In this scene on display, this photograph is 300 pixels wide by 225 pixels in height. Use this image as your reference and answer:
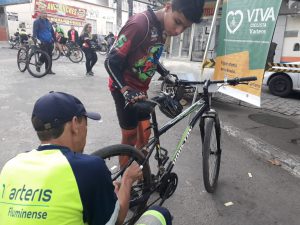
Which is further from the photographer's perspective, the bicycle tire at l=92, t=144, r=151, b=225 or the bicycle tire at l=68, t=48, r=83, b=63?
the bicycle tire at l=68, t=48, r=83, b=63

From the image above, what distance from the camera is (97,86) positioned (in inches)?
367

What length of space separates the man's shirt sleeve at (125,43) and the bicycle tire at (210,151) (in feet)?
3.60

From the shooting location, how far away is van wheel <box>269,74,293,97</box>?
30.0 feet

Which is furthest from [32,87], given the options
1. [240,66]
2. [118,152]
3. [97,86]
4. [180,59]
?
[118,152]

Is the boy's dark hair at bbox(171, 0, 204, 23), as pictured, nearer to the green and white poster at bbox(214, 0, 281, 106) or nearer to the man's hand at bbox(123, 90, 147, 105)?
the man's hand at bbox(123, 90, 147, 105)

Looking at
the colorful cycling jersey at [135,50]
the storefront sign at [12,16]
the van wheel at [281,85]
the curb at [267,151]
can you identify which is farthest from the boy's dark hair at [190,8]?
the storefront sign at [12,16]

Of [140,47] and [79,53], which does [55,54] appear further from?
[140,47]

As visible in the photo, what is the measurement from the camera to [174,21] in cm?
263

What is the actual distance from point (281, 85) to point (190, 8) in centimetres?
774

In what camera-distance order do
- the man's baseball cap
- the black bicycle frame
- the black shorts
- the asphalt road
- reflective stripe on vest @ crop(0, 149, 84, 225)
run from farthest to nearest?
the asphalt road → the black shorts → the black bicycle frame → the man's baseball cap → reflective stripe on vest @ crop(0, 149, 84, 225)

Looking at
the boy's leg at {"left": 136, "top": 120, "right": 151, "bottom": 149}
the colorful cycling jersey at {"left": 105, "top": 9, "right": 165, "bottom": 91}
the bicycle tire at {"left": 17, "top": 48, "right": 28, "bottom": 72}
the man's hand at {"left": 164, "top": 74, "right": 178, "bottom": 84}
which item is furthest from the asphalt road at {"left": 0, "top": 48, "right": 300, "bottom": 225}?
the bicycle tire at {"left": 17, "top": 48, "right": 28, "bottom": 72}

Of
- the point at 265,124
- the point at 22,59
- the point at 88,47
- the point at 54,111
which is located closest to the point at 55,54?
the point at 22,59

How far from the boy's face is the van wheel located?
294 inches

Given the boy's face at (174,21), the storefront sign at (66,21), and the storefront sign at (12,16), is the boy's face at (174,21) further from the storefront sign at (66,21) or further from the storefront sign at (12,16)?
the storefront sign at (66,21)
